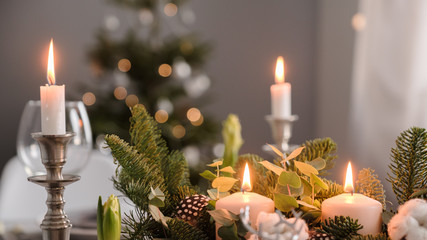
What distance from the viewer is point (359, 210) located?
1.36 feet

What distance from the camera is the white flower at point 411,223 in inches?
14.9

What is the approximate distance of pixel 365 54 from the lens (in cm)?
249

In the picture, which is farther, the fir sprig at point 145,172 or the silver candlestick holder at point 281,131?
the silver candlestick holder at point 281,131

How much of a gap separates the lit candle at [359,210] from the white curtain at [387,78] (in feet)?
4.51

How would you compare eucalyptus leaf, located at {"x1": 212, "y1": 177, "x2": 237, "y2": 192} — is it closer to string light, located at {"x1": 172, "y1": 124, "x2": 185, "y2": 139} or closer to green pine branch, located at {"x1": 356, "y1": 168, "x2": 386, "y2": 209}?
green pine branch, located at {"x1": 356, "y1": 168, "x2": 386, "y2": 209}

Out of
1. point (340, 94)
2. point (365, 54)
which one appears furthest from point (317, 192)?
point (340, 94)

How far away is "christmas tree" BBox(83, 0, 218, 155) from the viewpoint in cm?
302

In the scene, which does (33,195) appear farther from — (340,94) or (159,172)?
(340,94)

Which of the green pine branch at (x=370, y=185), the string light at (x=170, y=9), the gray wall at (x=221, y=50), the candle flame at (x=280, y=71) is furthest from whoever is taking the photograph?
the gray wall at (x=221, y=50)

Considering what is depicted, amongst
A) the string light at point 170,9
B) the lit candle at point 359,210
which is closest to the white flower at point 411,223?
the lit candle at point 359,210

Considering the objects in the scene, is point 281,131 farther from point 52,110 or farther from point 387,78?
point 387,78

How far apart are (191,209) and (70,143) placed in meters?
0.45

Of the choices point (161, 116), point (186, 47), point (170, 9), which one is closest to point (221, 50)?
point (170, 9)

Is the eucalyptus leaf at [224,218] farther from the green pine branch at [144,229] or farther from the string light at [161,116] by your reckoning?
the string light at [161,116]
